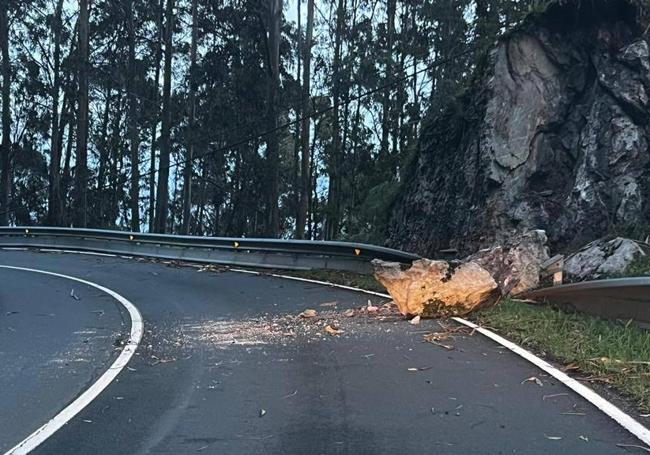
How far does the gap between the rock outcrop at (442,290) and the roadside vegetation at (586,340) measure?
0.29 m

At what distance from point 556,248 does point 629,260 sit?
4415 millimetres

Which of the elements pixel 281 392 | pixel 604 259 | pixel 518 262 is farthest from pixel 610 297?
pixel 281 392

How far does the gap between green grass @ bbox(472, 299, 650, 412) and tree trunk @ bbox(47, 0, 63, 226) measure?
28794 millimetres

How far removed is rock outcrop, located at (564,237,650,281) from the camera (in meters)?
10.6

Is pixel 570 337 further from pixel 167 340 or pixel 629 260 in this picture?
pixel 167 340

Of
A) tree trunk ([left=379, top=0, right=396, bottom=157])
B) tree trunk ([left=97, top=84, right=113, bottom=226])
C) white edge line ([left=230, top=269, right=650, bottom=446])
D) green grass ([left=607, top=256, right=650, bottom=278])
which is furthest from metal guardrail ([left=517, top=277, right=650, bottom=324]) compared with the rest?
tree trunk ([left=97, top=84, right=113, bottom=226])

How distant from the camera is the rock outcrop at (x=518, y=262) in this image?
11359mm

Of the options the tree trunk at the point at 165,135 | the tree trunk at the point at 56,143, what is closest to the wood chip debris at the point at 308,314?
the tree trunk at the point at 165,135

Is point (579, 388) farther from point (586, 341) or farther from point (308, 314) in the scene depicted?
point (308, 314)

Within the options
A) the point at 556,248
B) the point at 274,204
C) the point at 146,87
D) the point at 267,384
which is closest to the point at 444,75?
the point at 274,204

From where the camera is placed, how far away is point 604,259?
11031 millimetres

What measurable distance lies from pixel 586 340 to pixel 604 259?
4.01 m

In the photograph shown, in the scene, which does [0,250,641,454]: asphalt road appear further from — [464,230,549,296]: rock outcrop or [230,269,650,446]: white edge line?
[464,230,549,296]: rock outcrop

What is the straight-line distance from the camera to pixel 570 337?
7738 millimetres
